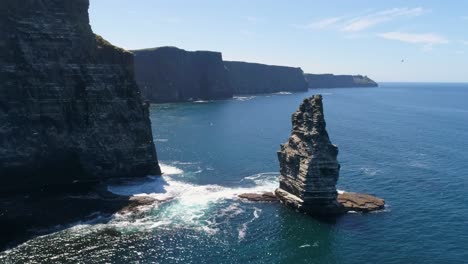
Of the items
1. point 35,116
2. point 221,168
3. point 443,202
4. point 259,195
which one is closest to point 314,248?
point 259,195

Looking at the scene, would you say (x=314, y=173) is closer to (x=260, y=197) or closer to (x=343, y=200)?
(x=343, y=200)

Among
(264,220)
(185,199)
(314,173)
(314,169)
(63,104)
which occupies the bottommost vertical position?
(264,220)

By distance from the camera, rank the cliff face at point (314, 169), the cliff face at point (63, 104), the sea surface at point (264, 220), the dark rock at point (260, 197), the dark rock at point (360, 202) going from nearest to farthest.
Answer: the sea surface at point (264, 220), the cliff face at point (314, 169), the dark rock at point (360, 202), the dark rock at point (260, 197), the cliff face at point (63, 104)

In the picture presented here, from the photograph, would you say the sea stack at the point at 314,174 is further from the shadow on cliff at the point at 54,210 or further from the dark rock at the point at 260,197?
the shadow on cliff at the point at 54,210

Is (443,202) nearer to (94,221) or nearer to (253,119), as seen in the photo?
(94,221)

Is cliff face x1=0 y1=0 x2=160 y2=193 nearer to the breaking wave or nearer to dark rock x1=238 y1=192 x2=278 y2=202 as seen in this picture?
the breaking wave

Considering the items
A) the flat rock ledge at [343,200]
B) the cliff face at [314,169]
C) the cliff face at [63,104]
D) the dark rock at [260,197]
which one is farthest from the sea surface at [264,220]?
the cliff face at [63,104]

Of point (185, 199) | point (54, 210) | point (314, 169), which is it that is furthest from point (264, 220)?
point (54, 210)

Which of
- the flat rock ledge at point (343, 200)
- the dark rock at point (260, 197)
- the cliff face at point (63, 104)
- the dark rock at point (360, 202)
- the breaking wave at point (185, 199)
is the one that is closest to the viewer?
the breaking wave at point (185, 199)
